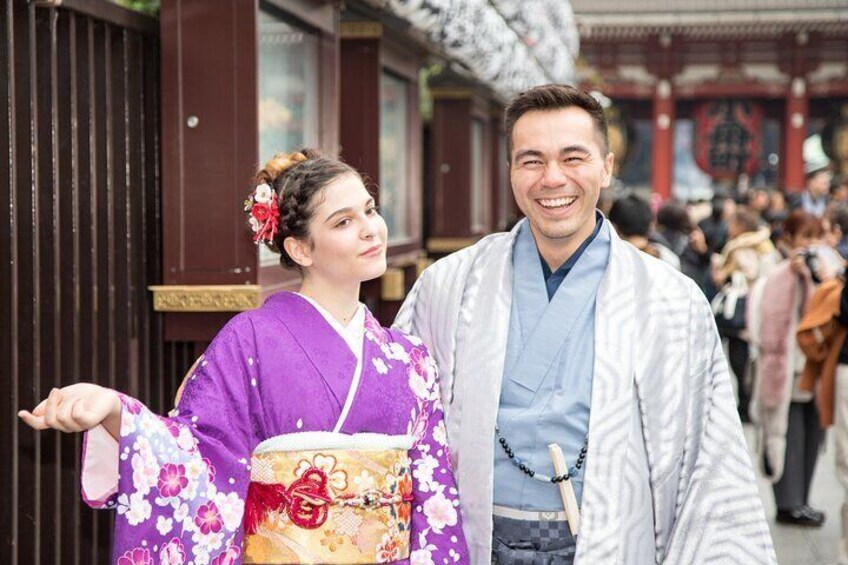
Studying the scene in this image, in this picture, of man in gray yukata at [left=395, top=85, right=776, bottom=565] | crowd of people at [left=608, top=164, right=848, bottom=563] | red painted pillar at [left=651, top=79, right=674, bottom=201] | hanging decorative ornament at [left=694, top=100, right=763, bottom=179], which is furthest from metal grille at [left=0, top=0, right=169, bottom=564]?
hanging decorative ornament at [left=694, top=100, right=763, bottom=179]

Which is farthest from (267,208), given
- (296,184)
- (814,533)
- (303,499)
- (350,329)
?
(814,533)

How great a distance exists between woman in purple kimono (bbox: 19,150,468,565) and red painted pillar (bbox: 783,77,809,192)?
21.7 m

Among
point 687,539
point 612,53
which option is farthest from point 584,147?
point 612,53

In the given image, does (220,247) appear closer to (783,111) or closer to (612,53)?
(612,53)

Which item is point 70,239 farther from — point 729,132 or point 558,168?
point 729,132

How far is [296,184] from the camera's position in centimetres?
298

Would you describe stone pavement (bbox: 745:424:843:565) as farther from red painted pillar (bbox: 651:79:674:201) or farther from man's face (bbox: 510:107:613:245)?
red painted pillar (bbox: 651:79:674:201)

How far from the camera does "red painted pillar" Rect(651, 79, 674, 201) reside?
2427 centimetres

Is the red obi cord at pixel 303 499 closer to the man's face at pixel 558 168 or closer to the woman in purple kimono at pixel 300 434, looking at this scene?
the woman in purple kimono at pixel 300 434

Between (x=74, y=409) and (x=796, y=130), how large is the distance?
23147 mm

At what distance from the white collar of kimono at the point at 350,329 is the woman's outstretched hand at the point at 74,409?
65 centimetres

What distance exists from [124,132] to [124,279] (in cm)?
52

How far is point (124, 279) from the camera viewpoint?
4.10 m

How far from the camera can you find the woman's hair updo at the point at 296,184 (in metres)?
2.97
